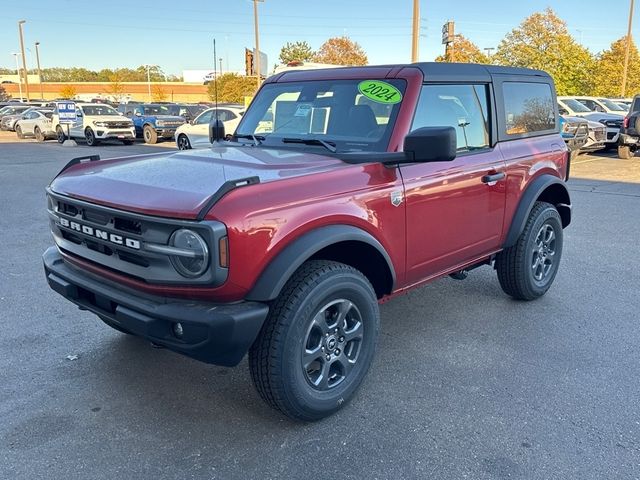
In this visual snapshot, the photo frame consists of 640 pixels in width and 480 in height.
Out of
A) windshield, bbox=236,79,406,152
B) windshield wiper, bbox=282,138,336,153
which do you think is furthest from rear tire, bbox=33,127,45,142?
windshield wiper, bbox=282,138,336,153

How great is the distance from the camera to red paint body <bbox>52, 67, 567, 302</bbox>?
2.66 metres

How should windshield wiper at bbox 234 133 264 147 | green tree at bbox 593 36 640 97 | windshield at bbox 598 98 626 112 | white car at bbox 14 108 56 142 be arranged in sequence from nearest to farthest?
windshield wiper at bbox 234 133 264 147, windshield at bbox 598 98 626 112, white car at bbox 14 108 56 142, green tree at bbox 593 36 640 97

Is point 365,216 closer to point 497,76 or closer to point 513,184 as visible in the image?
point 513,184

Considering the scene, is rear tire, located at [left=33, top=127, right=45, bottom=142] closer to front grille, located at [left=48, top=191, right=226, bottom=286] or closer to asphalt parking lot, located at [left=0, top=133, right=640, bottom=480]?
asphalt parking lot, located at [left=0, top=133, right=640, bottom=480]

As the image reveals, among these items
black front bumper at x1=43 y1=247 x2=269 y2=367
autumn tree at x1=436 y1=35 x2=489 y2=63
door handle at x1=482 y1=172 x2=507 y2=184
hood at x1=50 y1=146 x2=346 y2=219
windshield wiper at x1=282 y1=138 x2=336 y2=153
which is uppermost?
autumn tree at x1=436 y1=35 x2=489 y2=63

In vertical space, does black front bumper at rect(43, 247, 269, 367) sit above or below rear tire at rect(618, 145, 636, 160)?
above

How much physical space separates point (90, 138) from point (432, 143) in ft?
71.8

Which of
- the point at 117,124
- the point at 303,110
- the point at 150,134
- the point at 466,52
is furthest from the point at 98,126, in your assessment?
the point at 466,52

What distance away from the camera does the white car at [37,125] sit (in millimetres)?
25688

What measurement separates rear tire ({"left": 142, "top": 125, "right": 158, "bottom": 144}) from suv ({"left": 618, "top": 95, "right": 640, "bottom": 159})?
17.1m

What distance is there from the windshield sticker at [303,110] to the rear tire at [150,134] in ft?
67.3

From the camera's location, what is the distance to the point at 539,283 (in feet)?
16.4

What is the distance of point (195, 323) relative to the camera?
256 cm

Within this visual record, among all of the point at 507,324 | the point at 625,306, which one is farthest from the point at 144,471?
the point at 625,306
